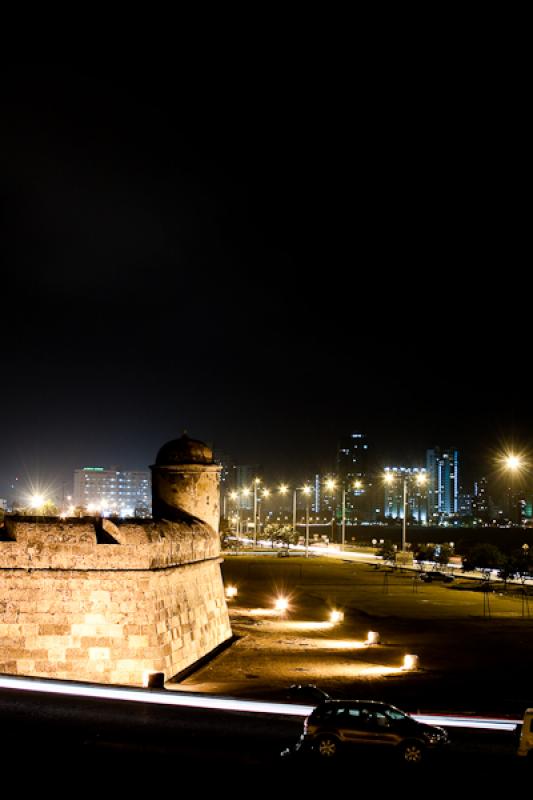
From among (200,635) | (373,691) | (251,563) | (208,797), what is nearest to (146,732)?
(208,797)

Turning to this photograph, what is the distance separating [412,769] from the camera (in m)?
12.3

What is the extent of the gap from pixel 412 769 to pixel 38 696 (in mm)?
7335

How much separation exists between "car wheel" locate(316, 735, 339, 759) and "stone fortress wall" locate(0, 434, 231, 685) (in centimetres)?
820

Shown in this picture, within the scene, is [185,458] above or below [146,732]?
above

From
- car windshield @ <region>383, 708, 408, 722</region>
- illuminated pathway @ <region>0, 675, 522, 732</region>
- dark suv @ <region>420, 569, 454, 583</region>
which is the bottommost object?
dark suv @ <region>420, 569, 454, 583</region>

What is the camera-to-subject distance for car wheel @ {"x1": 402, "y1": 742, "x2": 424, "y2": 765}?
12562mm

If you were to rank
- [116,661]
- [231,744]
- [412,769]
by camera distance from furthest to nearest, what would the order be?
1. [116,661]
2. [231,744]
3. [412,769]

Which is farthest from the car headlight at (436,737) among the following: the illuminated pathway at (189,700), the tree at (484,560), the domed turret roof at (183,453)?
the tree at (484,560)

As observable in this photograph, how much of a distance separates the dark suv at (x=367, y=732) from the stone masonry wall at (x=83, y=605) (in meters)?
8.21

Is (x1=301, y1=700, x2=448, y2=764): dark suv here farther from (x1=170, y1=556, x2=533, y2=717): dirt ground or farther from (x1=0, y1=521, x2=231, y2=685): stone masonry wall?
(x1=0, y1=521, x2=231, y2=685): stone masonry wall

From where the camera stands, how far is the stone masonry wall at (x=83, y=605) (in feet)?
64.8

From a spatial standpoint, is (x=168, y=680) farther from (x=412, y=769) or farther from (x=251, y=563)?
(x=251, y=563)

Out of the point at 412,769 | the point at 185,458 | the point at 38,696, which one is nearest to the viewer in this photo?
the point at 412,769

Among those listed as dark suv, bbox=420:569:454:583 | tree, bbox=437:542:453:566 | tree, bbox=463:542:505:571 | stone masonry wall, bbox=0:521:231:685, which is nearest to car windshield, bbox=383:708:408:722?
stone masonry wall, bbox=0:521:231:685
